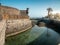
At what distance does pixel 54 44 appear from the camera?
46.0 ft

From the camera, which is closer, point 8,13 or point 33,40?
point 33,40

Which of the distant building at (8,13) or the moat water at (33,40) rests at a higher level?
the distant building at (8,13)

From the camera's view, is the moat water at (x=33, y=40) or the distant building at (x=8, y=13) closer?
the moat water at (x=33, y=40)

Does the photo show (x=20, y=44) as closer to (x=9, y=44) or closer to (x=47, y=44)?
(x=9, y=44)

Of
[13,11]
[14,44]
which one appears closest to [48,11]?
[13,11]

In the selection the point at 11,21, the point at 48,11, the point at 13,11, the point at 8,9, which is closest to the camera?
the point at 11,21

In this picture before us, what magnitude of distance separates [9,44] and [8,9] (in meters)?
14.8

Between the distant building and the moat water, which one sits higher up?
the distant building

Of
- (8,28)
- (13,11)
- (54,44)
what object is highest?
(13,11)

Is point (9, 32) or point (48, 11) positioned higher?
point (48, 11)

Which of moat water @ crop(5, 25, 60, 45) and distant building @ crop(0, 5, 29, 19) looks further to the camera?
distant building @ crop(0, 5, 29, 19)

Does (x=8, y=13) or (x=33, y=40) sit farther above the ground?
(x=8, y=13)

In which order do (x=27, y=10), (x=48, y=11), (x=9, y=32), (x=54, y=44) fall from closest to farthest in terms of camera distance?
(x=54, y=44) → (x=9, y=32) → (x=27, y=10) → (x=48, y=11)

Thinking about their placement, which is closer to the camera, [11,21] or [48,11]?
[11,21]
